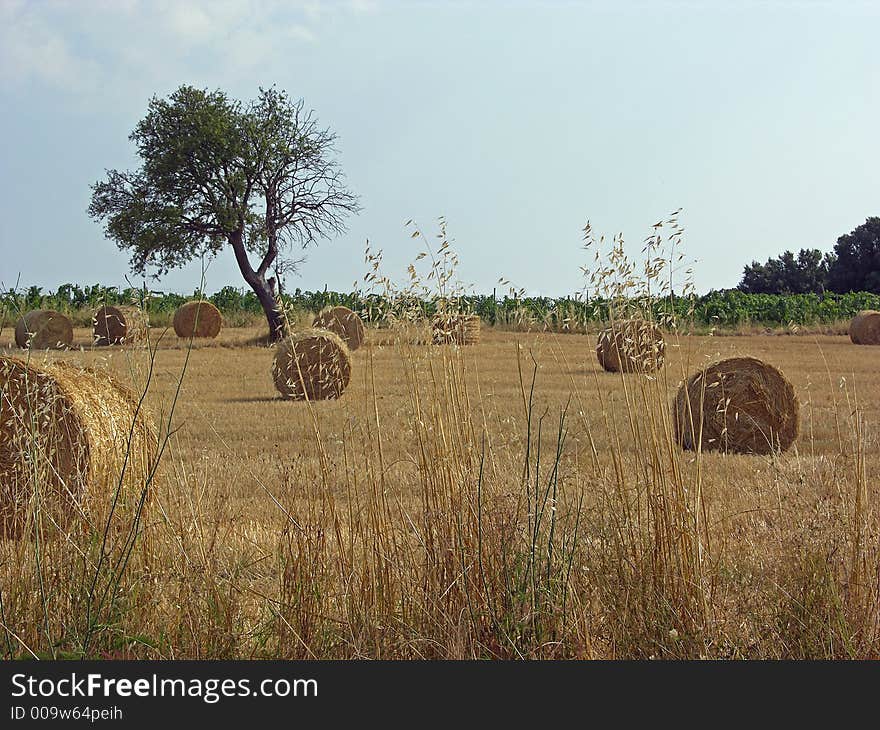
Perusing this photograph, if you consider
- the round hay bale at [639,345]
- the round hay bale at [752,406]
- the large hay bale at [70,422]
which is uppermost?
the round hay bale at [639,345]

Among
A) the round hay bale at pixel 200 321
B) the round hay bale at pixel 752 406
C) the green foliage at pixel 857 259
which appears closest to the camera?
the round hay bale at pixel 752 406

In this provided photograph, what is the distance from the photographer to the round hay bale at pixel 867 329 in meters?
26.7

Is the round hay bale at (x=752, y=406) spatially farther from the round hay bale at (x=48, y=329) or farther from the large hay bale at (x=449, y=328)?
the round hay bale at (x=48, y=329)

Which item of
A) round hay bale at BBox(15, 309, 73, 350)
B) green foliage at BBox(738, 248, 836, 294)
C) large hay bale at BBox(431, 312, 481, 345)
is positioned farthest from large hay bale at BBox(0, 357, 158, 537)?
green foliage at BBox(738, 248, 836, 294)

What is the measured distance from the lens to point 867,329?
2684cm

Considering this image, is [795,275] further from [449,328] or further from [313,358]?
[449,328]

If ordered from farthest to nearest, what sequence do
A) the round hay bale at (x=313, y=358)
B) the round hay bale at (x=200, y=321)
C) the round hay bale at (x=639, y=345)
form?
the round hay bale at (x=200, y=321) < the round hay bale at (x=313, y=358) < the round hay bale at (x=639, y=345)

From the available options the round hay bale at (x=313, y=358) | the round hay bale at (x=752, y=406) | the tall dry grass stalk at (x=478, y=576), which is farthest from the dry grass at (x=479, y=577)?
the round hay bale at (x=313, y=358)

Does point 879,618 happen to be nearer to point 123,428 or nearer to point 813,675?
point 813,675

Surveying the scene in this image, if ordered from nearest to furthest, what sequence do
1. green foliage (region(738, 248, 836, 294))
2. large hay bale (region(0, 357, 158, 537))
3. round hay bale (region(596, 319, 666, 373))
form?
round hay bale (region(596, 319, 666, 373)), large hay bale (region(0, 357, 158, 537)), green foliage (region(738, 248, 836, 294))

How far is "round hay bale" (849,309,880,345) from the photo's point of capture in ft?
87.7

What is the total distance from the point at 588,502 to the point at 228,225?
87.7 ft

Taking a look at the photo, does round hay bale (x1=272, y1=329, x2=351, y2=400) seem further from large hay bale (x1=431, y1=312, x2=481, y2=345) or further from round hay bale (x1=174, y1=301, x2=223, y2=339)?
round hay bale (x1=174, y1=301, x2=223, y2=339)

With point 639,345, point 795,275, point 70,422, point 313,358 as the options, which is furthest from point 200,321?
point 795,275
